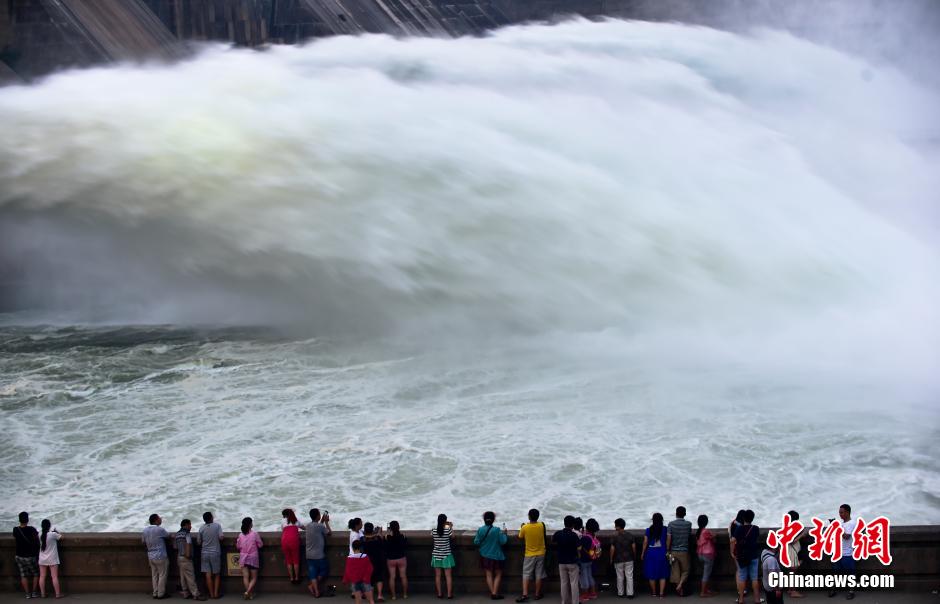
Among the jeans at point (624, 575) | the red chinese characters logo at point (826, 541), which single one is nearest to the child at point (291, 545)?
the jeans at point (624, 575)

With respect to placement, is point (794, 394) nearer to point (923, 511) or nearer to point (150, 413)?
point (923, 511)

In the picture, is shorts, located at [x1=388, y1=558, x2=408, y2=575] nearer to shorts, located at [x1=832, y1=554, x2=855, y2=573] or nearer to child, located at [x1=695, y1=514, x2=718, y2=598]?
child, located at [x1=695, y1=514, x2=718, y2=598]

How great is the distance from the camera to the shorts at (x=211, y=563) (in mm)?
9008

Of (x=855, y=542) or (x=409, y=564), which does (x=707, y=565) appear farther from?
(x=409, y=564)

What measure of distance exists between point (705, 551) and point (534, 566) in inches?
50.6

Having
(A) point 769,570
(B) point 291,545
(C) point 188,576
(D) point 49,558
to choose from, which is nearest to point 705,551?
(A) point 769,570

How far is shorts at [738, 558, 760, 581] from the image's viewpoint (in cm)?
848

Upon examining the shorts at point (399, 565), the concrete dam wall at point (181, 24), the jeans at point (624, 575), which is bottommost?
the jeans at point (624, 575)

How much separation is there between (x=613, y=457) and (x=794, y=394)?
3483mm

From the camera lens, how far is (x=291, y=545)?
8.98 m

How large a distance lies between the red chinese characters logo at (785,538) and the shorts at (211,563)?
4.21 meters

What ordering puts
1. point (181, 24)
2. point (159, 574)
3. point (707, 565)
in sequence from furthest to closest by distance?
point (181, 24) < point (159, 574) < point (707, 565)

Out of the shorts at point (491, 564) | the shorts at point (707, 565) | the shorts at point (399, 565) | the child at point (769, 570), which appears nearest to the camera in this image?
the child at point (769, 570)

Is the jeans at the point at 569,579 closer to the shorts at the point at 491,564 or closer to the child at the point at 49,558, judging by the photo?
the shorts at the point at 491,564
